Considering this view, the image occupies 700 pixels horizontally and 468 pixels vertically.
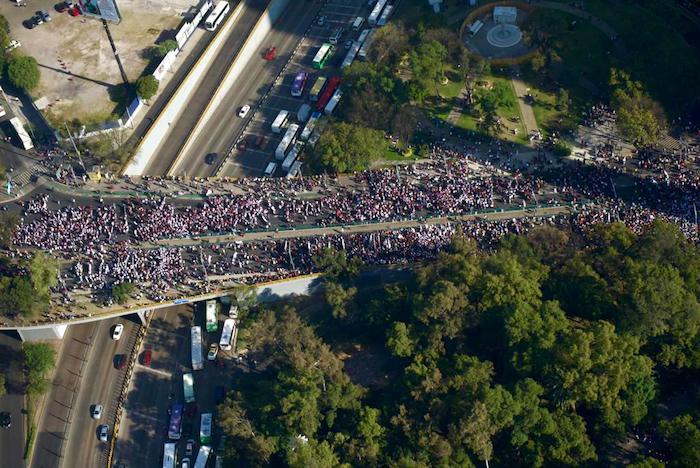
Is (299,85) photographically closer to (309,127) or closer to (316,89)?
(316,89)

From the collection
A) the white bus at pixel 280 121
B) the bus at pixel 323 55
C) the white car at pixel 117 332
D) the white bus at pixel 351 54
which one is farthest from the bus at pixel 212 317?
the white bus at pixel 351 54

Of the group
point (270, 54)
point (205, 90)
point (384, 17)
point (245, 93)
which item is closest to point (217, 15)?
point (270, 54)

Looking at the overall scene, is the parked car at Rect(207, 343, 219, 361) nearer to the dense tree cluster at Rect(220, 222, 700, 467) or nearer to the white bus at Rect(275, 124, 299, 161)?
the dense tree cluster at Rect(220, 222, 700, 467)

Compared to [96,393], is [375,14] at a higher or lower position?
higher

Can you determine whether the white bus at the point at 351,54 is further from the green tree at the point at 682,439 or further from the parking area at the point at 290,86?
the green tree at the point at 682,439

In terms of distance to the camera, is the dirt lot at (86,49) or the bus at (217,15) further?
the bus at (217,15)
